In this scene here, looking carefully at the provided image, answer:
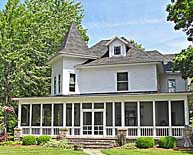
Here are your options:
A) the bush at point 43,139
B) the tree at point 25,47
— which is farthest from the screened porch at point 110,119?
the tree at point 25,47

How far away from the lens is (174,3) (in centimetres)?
2423

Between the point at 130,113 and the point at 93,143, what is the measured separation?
4.79 meters

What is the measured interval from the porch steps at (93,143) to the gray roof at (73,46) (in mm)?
7645

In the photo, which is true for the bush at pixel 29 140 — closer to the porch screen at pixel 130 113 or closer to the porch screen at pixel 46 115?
the porch screen at pixel 46 115

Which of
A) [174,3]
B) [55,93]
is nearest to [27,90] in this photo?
[55,93]

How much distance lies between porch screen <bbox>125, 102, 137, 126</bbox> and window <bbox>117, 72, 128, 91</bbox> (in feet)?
4.99

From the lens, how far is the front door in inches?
952

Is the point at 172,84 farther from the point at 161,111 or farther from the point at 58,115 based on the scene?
the point at 58,115

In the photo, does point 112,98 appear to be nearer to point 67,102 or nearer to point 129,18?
point 67,102

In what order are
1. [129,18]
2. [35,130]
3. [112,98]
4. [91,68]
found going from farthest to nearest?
[91,68]
[35,130]
[112,98]
[129,18]

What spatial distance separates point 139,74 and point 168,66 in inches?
277

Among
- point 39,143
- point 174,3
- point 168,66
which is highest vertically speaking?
point 174,3

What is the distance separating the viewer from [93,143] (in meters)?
22.3

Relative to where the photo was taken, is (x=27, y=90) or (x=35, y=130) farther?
(x=27, y=90)
